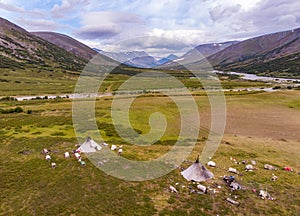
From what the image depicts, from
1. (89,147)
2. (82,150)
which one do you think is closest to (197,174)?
(89,147)

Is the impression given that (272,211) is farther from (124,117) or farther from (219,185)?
(124,117)

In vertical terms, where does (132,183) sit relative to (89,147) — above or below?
below

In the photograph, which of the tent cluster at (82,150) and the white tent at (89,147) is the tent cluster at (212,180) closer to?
the tent cluster at (82,150)

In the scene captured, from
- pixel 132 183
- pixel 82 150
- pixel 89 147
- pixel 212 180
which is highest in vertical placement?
pixel 89 147

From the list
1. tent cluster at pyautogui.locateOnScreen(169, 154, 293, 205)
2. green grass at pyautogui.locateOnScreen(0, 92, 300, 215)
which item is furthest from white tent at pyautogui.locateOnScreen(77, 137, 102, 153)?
tent cluster at pyautogui.locateOnScreen(169, 154, 293, 205)

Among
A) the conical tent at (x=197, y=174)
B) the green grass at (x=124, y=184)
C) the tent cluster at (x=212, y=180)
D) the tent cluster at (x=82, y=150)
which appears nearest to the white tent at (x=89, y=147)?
the tent cluster at (x=82, y=150)

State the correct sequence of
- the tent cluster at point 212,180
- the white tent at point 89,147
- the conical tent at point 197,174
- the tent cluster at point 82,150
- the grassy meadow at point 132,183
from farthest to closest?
1. the white tent at point 89,147
2. the tent cluster at point 82,150
3. the conical tent at point 197,174
4. the tent cluster at point 212,180
5. the grassy meadow at point 132,183

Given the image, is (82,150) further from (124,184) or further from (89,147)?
(124,184)

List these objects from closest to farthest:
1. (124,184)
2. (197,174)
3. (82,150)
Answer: (124,184), (197,174), (82,150)

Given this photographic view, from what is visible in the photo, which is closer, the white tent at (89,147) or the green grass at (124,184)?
the green grass at (124,184)
